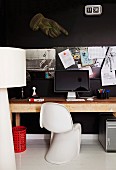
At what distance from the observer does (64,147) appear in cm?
256

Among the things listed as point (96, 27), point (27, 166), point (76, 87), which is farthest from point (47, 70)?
point (27, 166)

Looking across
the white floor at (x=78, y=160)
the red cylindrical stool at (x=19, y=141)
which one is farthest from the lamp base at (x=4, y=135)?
the red cylindrical stool at (x=19, y=141)

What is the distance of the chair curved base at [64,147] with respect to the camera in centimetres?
253

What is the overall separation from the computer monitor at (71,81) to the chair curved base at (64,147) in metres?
0.78

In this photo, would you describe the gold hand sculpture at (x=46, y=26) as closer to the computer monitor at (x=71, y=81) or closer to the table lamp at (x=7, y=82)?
the computer monitor at (x=71, y=81)

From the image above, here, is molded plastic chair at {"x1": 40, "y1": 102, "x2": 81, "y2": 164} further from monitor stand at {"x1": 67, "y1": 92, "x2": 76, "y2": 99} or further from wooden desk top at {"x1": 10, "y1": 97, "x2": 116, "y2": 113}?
monitor stand at {"x1": 67, "y1": 92, "x2": 76, "y2": 99}

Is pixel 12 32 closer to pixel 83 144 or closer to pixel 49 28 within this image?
pixel 49 28

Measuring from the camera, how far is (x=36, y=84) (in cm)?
352

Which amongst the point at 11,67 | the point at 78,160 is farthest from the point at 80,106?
the point at 11,67

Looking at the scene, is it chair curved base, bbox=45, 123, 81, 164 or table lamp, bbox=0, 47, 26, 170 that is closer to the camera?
table lamp, bbox=0, 47, 26, 170

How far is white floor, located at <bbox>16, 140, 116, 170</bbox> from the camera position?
2.37m

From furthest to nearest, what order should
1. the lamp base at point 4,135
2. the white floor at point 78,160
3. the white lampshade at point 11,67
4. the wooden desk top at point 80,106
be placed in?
1. the wooden desk top at point 80,106
2. the white floor at point 78,160
3. the lamp base at point 4,135
4. the white lampshade at point 11,67

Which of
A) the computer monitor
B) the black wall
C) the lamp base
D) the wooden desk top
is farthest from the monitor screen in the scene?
the lamp base

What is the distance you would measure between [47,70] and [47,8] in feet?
3.40
